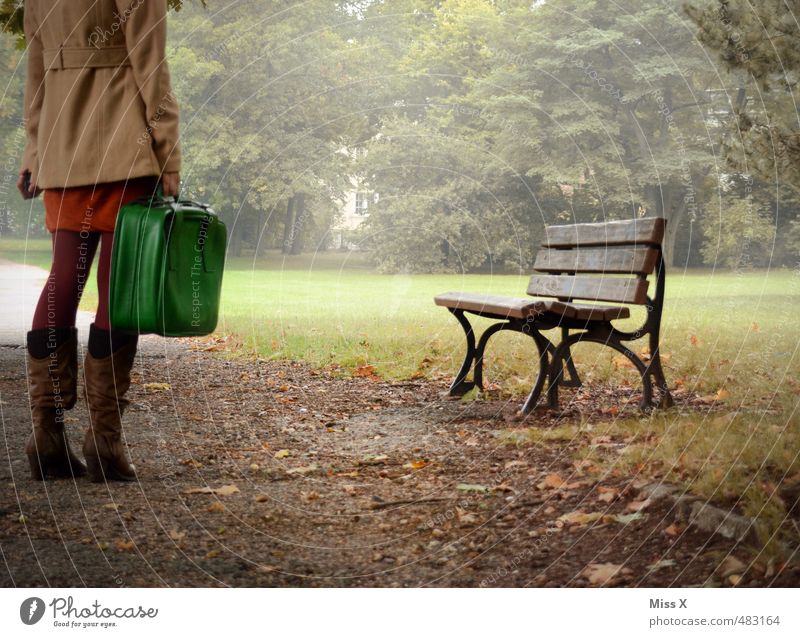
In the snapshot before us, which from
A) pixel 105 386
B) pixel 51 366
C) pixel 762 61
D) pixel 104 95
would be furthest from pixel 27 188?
pixel 762 61

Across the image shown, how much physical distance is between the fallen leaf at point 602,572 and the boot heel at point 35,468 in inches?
75.4

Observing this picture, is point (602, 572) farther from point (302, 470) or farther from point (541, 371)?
point (541, 371)

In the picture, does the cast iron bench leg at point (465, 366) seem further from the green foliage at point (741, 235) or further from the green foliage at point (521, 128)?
the green foliage at point (741, 235)

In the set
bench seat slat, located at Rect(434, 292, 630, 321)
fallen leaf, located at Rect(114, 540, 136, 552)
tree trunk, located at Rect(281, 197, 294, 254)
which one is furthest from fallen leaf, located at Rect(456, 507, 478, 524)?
tree trunk, located at Rect(281, 197, 294, 254)

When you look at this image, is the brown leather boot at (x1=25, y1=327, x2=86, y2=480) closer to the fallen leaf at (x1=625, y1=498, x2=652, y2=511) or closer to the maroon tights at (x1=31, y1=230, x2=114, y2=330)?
the maroon tights at (x1=31, y1=230, x2=114, y2=330)

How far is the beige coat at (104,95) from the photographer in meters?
2.85

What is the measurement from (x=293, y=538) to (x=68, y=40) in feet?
5.81

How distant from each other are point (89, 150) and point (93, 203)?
17cm

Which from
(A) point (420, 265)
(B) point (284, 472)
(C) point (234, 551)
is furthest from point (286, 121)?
(C) point (234, 551)

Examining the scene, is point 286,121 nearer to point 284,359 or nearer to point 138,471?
point 284,359

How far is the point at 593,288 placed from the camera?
480 cm

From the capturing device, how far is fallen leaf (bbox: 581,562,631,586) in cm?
251

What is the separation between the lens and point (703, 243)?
58.8 ft
